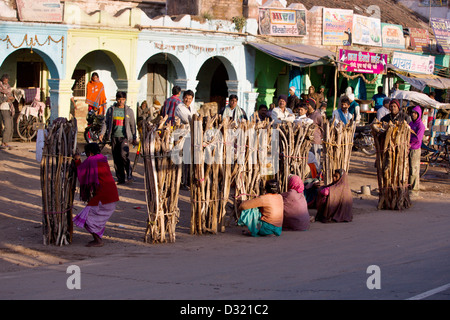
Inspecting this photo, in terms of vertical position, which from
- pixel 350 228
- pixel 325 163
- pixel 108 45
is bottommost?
pixel 350 228

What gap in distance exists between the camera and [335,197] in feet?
34.9

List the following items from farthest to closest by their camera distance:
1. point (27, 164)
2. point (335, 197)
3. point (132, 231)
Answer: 1. point (27, 164)
2. point (335, 197)
3. point (132, 231)

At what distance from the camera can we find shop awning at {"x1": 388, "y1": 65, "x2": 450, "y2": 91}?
26.0 meters

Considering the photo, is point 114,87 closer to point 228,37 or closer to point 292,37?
point 228,37

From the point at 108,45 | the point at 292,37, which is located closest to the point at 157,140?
the point at 108,45

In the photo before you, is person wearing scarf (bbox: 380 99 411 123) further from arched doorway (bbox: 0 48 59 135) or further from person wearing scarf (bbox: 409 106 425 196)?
arched doorway (bbox: 0 48 59 135)

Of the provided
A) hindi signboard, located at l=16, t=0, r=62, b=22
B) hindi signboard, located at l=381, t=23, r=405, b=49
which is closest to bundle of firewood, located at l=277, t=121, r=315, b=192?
hindi signboard, located at l=16, t=0, r=62, b=22

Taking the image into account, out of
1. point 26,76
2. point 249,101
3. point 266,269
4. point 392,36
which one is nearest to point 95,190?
point 266,269

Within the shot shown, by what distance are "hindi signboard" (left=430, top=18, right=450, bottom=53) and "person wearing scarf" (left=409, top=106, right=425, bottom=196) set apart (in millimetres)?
18031

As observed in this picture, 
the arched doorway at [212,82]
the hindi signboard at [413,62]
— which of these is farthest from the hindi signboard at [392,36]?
the arched doorway at [212,82]

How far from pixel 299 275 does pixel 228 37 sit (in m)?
15.7

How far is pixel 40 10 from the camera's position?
1770cm

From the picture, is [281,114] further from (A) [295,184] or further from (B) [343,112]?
(A) [295,184]

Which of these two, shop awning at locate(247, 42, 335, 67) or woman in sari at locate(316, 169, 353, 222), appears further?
shop awning at locate(247, 42, 335, 67)
